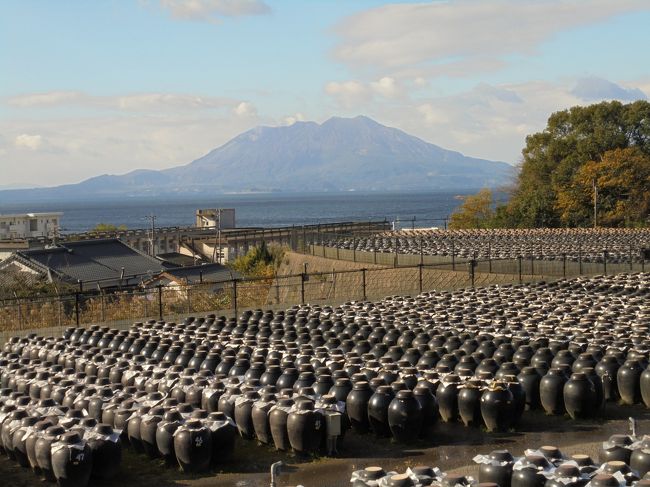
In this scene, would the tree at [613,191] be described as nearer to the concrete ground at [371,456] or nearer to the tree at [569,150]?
the tree at [569,150]

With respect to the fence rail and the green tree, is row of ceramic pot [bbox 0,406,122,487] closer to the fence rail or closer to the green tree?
the fence rail

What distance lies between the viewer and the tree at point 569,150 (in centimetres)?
7775

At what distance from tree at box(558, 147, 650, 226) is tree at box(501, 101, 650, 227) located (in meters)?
0.24

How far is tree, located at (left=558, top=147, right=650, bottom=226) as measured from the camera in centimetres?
7375

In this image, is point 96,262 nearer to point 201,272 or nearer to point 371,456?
point 201,272

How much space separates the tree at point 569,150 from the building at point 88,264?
1466 inches

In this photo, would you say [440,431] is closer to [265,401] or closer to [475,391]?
[475,391]

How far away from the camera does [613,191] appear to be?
247 feet

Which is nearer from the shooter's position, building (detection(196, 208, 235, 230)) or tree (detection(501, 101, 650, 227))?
tree (detection(501, 101, 650, 227))

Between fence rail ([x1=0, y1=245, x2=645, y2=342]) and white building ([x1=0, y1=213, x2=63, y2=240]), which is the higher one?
white building ([x1=0, y1=213, x2=63, y2=240])

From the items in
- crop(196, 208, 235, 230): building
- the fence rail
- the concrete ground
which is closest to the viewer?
the concrete ground

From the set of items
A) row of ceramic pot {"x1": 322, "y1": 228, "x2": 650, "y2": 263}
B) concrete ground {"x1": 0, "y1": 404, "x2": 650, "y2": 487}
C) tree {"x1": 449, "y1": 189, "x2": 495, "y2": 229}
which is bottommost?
concrete ground {"x1": 0, "y1": 404, "x2": 650, "y2": 487}

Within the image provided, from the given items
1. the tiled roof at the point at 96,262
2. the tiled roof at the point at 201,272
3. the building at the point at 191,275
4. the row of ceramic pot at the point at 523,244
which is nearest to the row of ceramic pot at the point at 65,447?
the building at the point at 191,275

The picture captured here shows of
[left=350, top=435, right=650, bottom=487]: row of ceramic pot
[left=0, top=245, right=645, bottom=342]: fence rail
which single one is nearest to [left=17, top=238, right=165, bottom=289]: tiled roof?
[left=0, top=245, right=645, bottom=342]: fence rail
